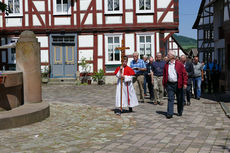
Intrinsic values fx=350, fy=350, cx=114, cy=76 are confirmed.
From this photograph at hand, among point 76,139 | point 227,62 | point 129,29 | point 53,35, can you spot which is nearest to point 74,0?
Answer: point 53,35

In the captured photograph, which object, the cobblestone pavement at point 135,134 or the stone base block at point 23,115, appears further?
the stone base block at point 23,115

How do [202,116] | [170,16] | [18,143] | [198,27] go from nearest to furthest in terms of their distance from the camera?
[18,143], [202,116], [170,16], [198,27]

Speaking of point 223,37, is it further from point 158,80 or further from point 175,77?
point 175,77

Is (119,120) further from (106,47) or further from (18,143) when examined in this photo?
(106,47)

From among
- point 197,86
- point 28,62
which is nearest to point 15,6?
point 197,86

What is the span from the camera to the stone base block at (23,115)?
7.79 meters

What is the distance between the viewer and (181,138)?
271 inches

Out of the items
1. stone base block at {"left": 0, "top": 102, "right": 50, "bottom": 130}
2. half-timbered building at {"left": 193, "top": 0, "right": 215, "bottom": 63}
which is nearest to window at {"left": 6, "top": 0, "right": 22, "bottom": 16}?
stone base block at {"left": 0, "top": 102, "right": 50, "bottom": 130}

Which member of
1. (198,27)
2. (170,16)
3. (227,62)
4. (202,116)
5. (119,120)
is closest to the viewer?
(119,120)

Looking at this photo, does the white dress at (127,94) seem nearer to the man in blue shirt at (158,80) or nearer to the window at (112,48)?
the man in blue shirt at (158,80)

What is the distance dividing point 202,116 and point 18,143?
5231mm

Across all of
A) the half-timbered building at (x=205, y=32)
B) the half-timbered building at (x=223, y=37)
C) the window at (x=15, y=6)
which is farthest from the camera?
the half-timbered building at (x=205, y=32)


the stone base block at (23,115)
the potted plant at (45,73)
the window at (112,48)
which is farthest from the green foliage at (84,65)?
the stone base block at (23,115)

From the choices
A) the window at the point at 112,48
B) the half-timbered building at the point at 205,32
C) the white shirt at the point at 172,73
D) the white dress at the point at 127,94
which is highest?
the half-timbered building at the point at 205,32
